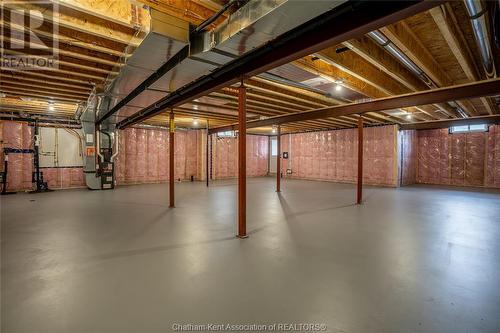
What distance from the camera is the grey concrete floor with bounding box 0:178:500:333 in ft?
5.92

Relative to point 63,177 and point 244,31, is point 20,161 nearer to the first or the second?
point 63,177

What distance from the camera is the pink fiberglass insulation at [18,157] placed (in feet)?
24.8

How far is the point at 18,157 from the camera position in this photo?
7.68 m

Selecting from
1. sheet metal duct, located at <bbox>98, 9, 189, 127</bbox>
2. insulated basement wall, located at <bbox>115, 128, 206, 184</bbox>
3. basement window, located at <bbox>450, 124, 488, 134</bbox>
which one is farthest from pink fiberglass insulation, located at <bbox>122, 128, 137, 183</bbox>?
basement window, located at <bbox>450, 124, 488, 134</bbox>

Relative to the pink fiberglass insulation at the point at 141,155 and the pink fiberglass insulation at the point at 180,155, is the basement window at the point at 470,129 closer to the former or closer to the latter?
the pink fiberglass insulation at the point at 180,155

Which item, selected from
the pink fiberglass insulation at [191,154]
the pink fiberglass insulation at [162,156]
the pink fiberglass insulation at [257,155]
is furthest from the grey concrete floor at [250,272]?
the pink fiberglass insulation at [257,155]

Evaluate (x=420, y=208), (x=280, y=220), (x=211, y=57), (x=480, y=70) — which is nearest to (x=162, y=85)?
(x=211, y=57)

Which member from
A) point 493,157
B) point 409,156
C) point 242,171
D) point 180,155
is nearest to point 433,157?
point 409,156

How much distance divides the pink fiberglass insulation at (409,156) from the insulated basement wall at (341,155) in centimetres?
75

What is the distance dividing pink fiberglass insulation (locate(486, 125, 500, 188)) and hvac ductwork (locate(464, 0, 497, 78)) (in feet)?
24.0

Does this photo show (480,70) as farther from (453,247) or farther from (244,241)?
(244,241)

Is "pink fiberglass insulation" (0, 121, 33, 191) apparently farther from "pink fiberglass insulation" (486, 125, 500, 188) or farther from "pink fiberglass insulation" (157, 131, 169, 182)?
"pink fiberglass insulation" (486, 125, 500, 188)

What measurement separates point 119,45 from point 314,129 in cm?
1001

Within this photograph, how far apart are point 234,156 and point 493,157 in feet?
34.5
